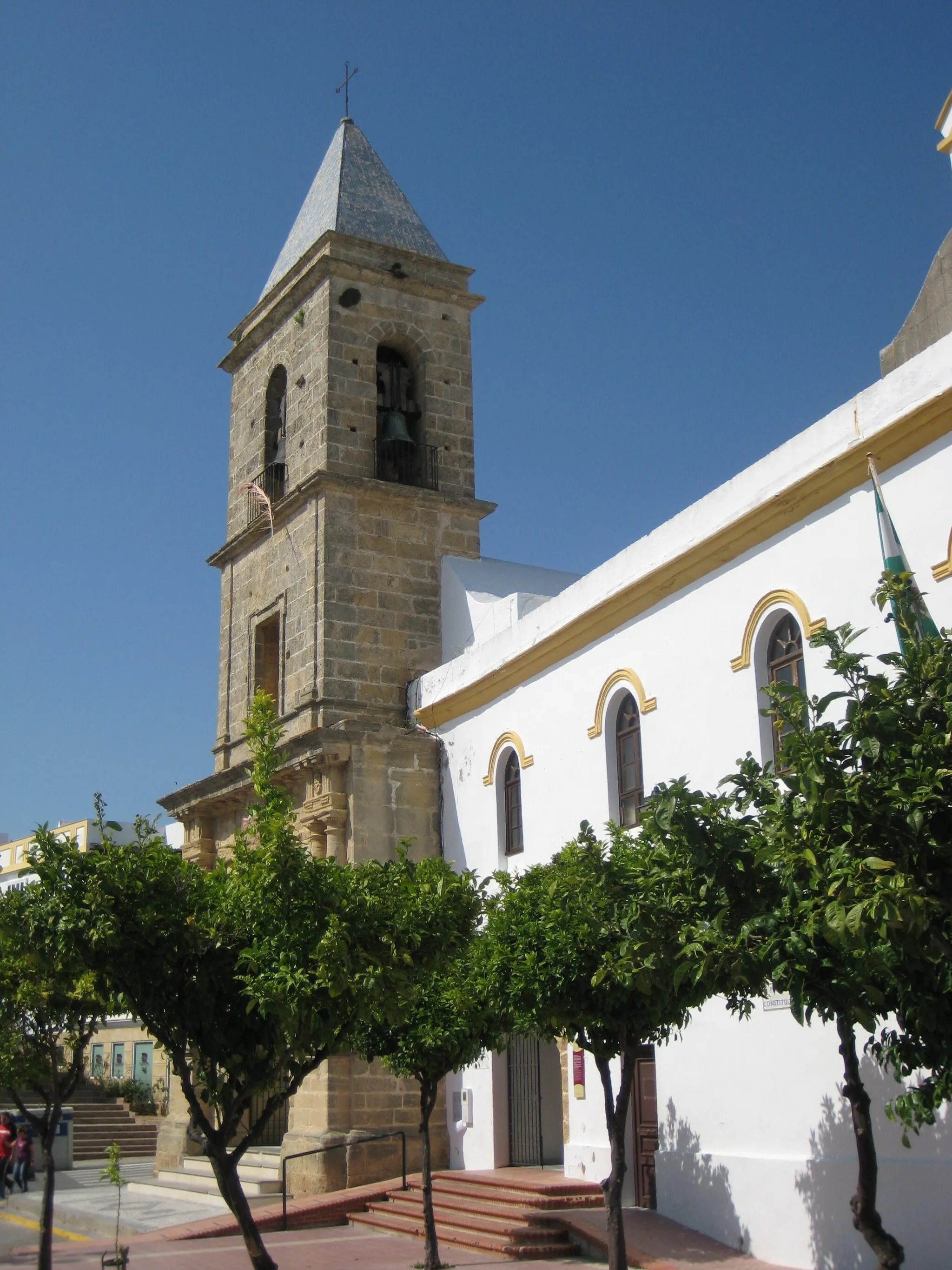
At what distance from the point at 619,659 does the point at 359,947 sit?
24.2ft

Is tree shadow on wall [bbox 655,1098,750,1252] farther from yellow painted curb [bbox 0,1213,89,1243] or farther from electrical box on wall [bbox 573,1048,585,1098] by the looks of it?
yellow painted curb [bbox 0,1213,89,1243]

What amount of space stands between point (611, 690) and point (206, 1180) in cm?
1022

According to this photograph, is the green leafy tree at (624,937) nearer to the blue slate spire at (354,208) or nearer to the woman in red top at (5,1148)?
the woman in red top at (5,1148)

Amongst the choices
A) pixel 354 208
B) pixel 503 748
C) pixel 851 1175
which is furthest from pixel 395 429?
pixel 851 1175

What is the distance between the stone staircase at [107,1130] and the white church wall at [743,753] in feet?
50.5

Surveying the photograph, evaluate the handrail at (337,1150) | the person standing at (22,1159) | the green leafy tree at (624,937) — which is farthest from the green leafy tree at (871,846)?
the person standing at (22,1159)

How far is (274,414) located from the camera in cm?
2411

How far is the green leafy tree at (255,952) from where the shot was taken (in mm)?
8820

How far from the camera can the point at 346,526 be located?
2092 centimetres

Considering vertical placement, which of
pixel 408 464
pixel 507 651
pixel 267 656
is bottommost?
pixel 507 651

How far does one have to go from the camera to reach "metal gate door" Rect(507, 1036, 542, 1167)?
57.8 feet

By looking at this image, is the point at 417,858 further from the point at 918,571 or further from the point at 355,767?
the point at 918,571

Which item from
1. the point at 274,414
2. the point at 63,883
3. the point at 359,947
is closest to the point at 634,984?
the point at 359,947

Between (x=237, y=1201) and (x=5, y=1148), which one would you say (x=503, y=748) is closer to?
(x=237, y=1201)
